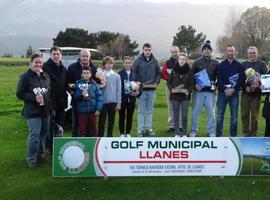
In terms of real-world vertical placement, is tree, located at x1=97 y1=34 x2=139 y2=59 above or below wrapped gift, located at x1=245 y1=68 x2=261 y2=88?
above

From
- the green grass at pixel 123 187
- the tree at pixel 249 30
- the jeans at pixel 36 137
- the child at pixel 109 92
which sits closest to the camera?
the green grass at pixel 123 187

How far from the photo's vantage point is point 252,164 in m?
7.89

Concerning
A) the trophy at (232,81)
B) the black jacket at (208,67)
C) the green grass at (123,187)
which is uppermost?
the black jacket at (208,67)

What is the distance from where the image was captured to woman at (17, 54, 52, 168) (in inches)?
329

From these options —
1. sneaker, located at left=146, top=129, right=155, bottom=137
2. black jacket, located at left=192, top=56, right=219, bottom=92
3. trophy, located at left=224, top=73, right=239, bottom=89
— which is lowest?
sneaker, located at left=146, top=129, right=155, bottom=137

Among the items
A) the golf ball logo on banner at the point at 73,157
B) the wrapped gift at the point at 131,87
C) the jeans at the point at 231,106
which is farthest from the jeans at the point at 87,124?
the jeans at the point at 231,106

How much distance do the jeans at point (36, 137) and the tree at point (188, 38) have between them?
79.2 metres

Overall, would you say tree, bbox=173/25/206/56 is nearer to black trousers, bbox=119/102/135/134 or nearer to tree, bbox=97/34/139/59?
tree, bbox=97/34/139/59

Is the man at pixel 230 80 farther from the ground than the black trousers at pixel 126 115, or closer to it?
farther from the ground

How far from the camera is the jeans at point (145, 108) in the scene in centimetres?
1095

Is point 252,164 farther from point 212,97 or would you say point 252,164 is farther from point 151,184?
point 212,97

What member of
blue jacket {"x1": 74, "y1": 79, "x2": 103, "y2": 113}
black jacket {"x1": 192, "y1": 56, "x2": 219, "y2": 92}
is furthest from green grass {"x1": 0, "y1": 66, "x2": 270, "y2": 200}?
black jacket {"x1": 192, "y1": 56, "x2": 219, "y2": 92}

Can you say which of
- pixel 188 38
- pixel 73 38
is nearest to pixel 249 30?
pixel 188 38

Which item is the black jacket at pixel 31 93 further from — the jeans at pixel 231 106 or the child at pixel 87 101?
the jeans at pixel 231 106
